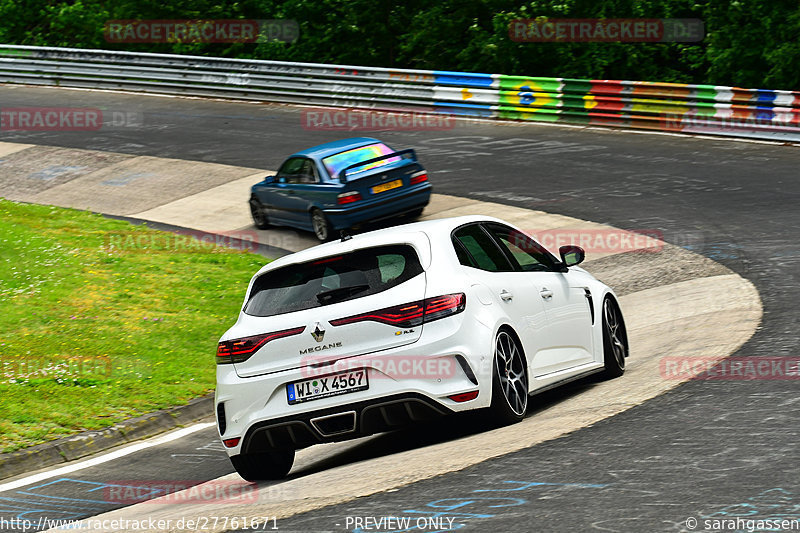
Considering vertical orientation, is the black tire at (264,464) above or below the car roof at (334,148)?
below

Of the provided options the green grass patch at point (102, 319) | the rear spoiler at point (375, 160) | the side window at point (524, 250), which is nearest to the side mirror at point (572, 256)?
the side window at point (524, 250)

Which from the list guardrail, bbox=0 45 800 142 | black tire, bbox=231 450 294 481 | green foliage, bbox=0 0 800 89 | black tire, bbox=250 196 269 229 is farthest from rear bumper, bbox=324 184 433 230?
green foliage, bbox=0 0 800 89

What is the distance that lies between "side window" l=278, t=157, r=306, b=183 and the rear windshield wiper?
11.9 meters

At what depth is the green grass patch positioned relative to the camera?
10.5 meters

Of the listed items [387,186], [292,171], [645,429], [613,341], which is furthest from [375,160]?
[645,429]

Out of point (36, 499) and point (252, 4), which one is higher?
point (252, 4)

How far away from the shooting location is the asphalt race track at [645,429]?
5336 millimetres

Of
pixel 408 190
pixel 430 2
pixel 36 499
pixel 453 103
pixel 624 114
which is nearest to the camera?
pixel 36 499

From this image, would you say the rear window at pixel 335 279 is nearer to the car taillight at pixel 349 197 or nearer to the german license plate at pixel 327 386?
the german license plate at pixel 327 386

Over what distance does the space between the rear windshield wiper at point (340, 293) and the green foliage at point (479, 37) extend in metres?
21.9

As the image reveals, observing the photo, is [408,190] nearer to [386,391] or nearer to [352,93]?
[386,391]

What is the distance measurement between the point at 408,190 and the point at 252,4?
23.0 meters

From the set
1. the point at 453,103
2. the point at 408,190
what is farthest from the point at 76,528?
the point at 453,103

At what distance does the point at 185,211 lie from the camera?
70.9ft
